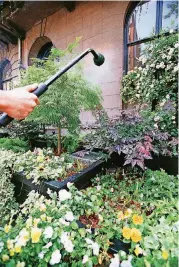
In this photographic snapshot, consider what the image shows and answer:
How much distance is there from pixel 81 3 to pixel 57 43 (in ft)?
3.97

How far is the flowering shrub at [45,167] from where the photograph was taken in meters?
2.21

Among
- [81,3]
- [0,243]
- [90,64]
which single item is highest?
[81,3]

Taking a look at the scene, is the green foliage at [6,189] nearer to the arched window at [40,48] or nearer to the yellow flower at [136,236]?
the yellow flower at [136,236]

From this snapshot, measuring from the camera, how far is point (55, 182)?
209 cm

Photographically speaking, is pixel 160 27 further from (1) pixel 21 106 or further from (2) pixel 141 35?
(1) pixel 21 106

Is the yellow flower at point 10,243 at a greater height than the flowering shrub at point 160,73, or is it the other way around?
the flowering shrub at point 160,73

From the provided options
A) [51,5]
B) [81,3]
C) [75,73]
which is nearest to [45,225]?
[75,73]

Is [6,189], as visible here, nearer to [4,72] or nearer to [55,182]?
[55,182]

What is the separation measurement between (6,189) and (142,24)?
408 cm

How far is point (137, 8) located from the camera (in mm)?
4203

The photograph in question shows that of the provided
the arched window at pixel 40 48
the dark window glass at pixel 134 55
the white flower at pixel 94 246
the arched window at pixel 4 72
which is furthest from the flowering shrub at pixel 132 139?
the arched window at pixel 4 72

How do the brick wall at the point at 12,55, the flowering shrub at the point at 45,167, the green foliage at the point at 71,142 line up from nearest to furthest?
the flowering shrub at the point at 45,167 → the green foliage at the point at 71,142 → the brick wall at the point at 12,55

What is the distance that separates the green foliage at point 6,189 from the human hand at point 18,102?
1.67m

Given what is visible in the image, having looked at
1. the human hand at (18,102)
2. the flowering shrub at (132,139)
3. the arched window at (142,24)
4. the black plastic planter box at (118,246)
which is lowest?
the black plastic planter box at (118,246)
